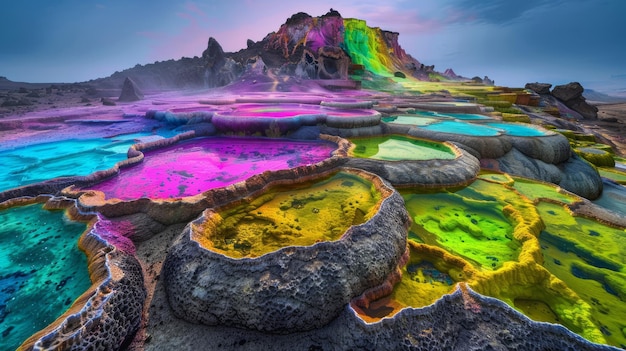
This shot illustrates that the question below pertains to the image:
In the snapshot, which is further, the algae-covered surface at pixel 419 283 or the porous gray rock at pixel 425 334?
the algae-covered surface at pixel 419 283

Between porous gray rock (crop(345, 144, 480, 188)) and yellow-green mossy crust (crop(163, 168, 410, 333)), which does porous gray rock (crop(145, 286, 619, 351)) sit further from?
porous gray rock (crop(345, 144, 480, 188))

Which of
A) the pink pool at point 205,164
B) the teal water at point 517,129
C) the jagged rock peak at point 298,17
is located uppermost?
the jagged rock peak at point 298,17

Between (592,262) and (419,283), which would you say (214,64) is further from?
(592,262)

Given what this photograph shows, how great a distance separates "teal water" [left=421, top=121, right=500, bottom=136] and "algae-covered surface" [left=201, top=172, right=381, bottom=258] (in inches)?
245

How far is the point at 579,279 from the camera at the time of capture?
414 centimetres

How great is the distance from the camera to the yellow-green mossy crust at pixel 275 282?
3.44 metres

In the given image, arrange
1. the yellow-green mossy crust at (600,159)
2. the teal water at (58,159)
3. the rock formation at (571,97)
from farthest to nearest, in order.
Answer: the rock formation at (571,97), the yellow-green mossy crust at (600,159), the teal water at (58,159)

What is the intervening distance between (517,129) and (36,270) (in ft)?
50.3

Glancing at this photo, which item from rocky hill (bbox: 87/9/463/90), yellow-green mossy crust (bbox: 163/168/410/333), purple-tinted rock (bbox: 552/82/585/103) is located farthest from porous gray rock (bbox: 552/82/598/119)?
yellow-green mossy crust (bbox: 163/168/410/333)

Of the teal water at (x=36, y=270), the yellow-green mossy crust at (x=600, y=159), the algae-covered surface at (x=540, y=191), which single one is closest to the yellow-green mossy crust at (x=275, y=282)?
the teal water at (x=36, y=270)

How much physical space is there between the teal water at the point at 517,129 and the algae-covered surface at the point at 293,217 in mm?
Answer: 8352

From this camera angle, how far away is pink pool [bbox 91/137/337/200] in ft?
21.3

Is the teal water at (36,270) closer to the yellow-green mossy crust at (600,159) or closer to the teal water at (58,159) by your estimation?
the teal water at (58,159)

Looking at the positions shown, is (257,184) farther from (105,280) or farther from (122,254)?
(105,280)
